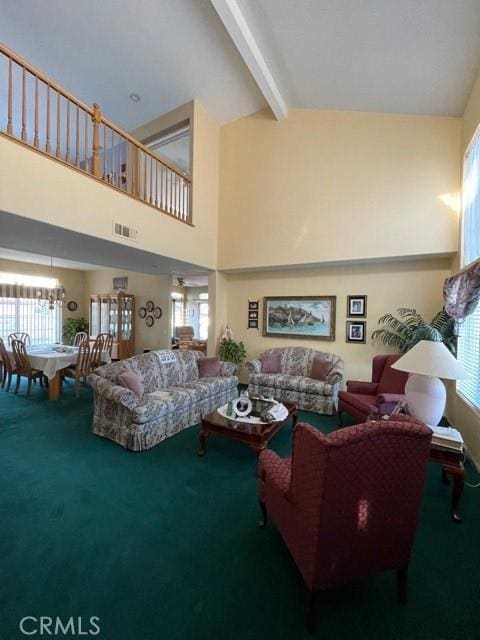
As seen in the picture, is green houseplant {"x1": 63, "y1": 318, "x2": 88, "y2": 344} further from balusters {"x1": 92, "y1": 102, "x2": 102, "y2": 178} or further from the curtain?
the curtain

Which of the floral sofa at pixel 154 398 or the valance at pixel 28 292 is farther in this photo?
the valance at pixel 28 292

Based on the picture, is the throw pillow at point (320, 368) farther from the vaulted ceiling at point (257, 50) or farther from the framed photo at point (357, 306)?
the vaulted ceiling at point (257, 50)

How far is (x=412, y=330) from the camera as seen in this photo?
13.9 ft

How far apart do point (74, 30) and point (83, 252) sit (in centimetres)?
303

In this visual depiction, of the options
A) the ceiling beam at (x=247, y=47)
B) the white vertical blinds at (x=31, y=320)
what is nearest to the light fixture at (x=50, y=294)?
the white vertical blinds at (x=31, y=320)

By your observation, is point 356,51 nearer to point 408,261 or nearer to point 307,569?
point 408,261

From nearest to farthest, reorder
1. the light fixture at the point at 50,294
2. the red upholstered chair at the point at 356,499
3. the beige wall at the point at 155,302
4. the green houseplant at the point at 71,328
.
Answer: the red upholstered chair at the point at 356,499, the beige wall at the point at 155,302, the light fixture at the point at 50,294, the green houseplant at the point at 71,328

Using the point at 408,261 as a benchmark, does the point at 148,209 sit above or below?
above

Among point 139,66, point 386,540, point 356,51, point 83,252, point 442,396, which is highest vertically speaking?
point 139,66

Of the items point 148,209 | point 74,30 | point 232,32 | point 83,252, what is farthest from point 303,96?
point 83,252

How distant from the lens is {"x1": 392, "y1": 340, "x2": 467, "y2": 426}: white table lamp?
2.18 m

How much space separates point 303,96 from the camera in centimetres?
448

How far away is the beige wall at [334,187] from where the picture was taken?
4.00 metres

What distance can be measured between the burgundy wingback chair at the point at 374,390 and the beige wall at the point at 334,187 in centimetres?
176
